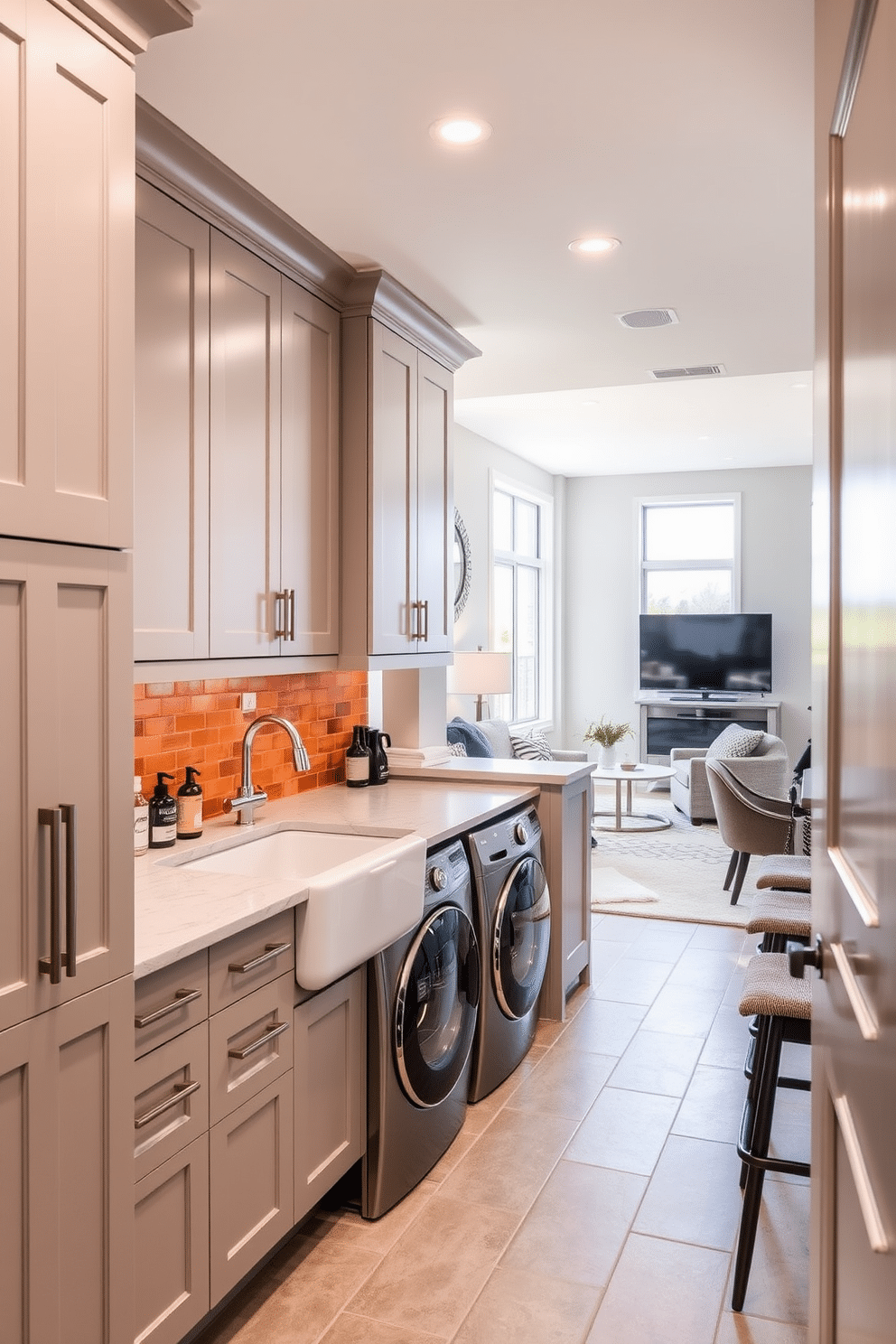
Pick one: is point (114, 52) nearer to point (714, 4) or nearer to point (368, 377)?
point (714, 4)

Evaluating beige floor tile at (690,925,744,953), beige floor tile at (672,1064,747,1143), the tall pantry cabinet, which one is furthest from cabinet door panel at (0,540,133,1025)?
beige floor tile at (690,925,744,953)

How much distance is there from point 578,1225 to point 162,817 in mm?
1414

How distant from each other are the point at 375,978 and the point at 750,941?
2.88 meters

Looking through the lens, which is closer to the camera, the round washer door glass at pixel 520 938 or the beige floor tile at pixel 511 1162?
the beige floor tile at pixel 511 1162

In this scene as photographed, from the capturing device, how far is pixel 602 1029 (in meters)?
3.71

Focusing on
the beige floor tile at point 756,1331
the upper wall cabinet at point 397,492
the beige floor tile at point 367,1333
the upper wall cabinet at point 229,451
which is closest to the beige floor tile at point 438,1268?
the beige floor tile at point 367,1333

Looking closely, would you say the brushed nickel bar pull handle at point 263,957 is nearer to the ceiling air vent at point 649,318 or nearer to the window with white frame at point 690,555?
the ceiling air vent at point 649,318

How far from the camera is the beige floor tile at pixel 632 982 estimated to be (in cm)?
404

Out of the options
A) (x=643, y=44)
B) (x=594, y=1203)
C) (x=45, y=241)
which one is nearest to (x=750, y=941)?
(x=594, y=1203)

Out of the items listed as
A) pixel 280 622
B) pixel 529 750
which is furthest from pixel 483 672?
pixel 280 622

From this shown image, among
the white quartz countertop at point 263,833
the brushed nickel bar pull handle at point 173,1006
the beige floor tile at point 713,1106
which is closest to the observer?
the brushed nickel bar pull handle at point 173,1006

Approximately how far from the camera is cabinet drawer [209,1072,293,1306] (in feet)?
6.39

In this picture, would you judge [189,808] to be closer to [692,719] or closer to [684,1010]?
[684,1010]

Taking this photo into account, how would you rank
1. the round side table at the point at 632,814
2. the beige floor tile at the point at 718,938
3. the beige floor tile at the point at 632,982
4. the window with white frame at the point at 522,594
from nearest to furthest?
the beige floor tile at the point at 632,982 → the beige floor tile at the point at 718,938 → the round side table at the point at 632,814 → the window with white frame at the point at 522,594
